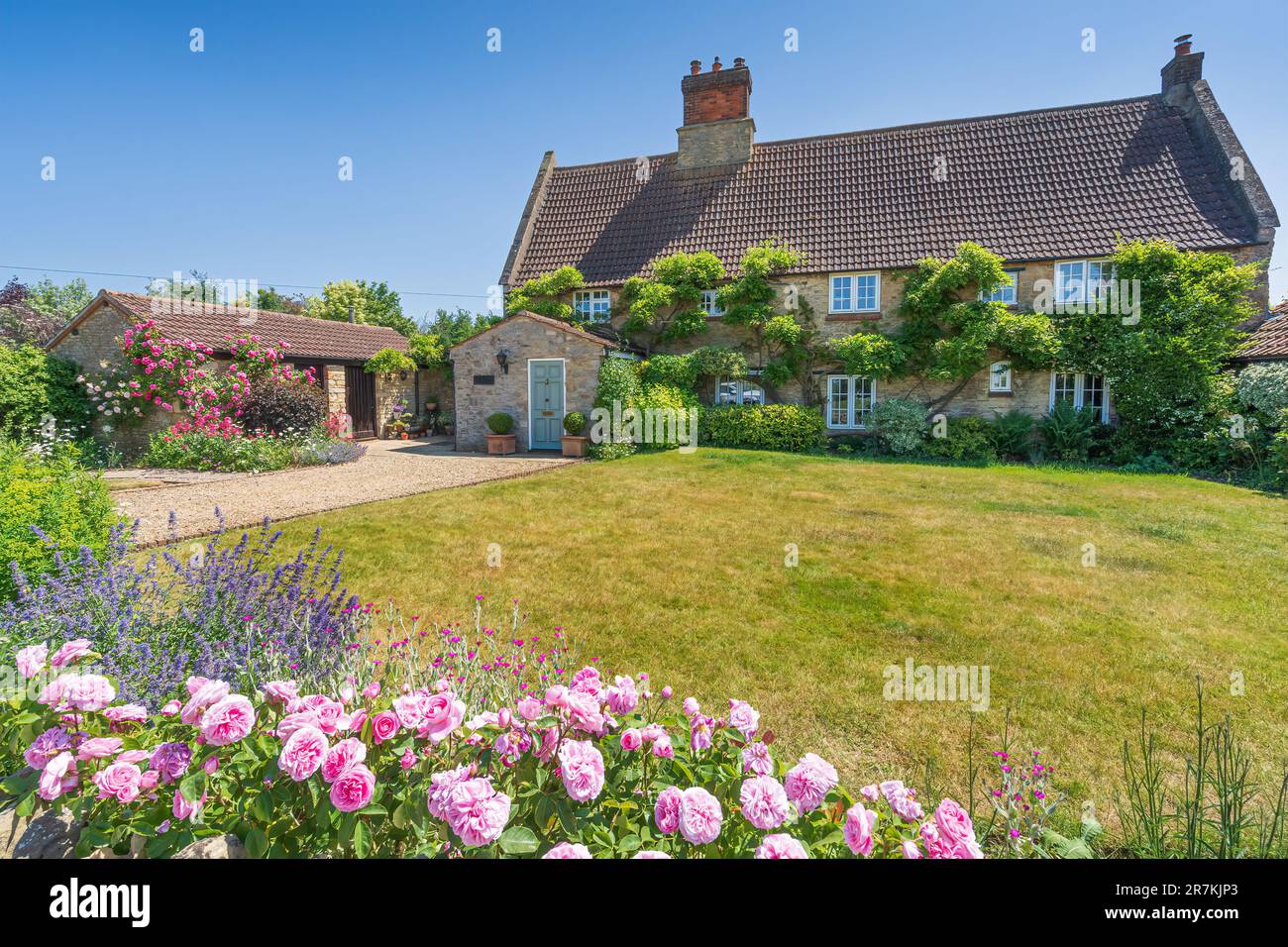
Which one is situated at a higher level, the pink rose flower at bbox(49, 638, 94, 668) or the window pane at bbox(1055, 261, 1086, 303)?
the window pane at bbox(1055, 261, 1086, 303)

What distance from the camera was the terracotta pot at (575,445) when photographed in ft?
52.2

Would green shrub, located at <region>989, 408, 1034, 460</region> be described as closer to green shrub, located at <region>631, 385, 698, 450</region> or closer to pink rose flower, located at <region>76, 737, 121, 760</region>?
green shrub, located at <region>631, 385, 698, 450</region>

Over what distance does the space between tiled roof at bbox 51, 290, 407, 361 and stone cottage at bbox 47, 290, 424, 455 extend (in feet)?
0.07

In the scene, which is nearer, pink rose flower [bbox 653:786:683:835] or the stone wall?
pink rose flower [bbox 653:786:683:835]

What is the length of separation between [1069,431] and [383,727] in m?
17.7

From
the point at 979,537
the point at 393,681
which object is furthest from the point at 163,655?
the point at 979,537

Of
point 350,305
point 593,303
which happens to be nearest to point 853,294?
point 593,303

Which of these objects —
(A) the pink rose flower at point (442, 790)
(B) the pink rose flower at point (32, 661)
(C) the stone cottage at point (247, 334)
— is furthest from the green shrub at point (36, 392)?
(A) the pink rose flower at point (442, 790)

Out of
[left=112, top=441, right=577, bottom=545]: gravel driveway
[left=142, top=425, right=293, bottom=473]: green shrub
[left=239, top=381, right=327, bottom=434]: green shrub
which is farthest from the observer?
[left=239, top=381, right=327, bottom=434]: green shrub

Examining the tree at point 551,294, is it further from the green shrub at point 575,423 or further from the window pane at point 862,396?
the window pane at point 862,396

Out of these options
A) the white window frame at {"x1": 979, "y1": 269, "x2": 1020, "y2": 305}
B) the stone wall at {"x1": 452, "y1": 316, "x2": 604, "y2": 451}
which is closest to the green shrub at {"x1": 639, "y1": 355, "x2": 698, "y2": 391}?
the stone wall at {"x1": 452, "y1": 316, "x2": 604, "y2": 451}

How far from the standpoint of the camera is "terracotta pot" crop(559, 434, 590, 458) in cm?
1592

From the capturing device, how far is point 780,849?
153 centimetres

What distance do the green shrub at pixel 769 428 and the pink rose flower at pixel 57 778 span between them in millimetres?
15736
